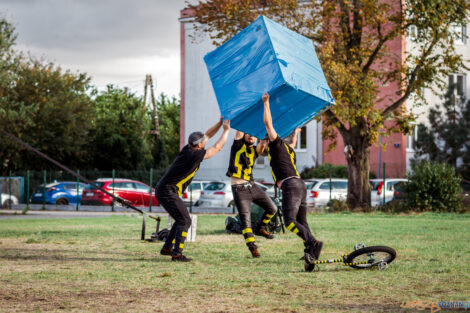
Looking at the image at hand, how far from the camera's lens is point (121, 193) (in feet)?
101

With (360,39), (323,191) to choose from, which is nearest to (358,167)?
(323,191)

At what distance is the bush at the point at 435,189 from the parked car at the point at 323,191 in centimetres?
387

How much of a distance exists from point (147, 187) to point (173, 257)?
2295 cm

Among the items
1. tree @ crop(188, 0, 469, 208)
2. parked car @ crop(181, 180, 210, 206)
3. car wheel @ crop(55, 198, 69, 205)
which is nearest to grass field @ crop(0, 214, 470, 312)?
tree @ crop(188, 0, 469, 208)

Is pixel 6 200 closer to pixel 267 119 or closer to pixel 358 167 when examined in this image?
pixel 358 167

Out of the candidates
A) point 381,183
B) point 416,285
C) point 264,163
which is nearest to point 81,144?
point 264,163

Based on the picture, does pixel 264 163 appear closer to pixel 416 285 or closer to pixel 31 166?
pixel 31 166

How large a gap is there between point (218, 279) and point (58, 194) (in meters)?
27.2

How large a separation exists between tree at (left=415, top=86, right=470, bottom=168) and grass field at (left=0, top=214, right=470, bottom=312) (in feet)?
75.7

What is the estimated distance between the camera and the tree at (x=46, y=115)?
129 feet

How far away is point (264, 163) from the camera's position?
43.2 meters

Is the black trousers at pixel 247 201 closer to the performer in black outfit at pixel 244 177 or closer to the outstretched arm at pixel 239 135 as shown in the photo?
the performer in black outfit at pixel 244 177

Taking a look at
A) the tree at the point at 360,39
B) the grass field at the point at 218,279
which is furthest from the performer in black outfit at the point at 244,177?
the tree at the point at 360,39

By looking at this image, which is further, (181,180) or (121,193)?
(121,193)
